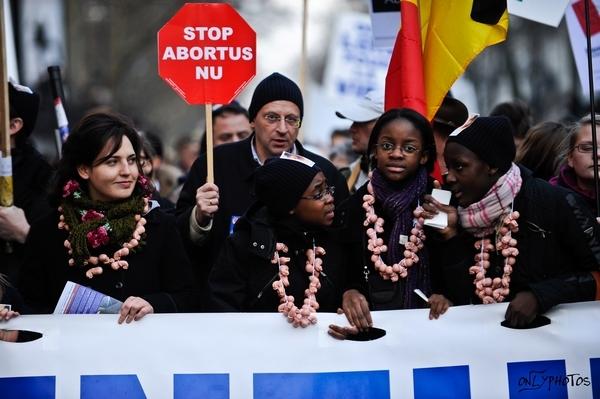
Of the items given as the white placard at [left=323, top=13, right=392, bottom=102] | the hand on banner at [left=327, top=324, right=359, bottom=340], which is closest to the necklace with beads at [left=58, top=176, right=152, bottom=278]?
the hand on banner at [left=327, top=324, right=359, bottom=340]

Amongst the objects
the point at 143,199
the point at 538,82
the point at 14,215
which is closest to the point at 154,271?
the point at 143,199

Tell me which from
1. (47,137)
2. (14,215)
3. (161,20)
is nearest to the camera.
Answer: (14,215)

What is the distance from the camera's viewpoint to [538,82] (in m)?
41.2

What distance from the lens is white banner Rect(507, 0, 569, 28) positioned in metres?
7.23

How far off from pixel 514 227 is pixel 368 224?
0.69m

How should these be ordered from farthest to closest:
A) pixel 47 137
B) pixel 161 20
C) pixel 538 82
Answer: pixel 161 20 → pixel 538 82 → pixel 47 137

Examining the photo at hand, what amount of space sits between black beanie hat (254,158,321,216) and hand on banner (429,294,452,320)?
0.77 meters

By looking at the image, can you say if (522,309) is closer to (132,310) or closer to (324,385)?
(324,385)

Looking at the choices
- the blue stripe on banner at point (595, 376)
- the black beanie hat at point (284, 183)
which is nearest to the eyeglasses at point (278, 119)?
the black beanie hat at point (284, 183)

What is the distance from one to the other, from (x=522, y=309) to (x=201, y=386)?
145 centimetres

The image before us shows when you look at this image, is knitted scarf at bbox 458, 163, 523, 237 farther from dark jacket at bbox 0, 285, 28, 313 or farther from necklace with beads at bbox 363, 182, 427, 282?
dark jacket at bbox 0, 285, 28, 313

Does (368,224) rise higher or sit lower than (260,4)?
lower

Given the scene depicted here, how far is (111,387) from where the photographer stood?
5.54 metres

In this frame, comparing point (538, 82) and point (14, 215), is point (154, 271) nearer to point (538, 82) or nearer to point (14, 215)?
point (14, 215)
